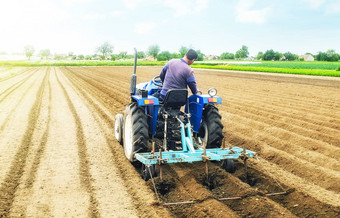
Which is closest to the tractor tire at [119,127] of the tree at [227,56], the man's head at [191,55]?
the man's head at [191,55]

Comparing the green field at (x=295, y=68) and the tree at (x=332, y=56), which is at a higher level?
the tree at (x=332, y=56)

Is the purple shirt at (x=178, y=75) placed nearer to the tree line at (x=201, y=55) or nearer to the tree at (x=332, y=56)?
the tree line at (x=201, y=55)

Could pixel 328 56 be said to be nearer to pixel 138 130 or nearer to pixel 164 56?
pixel 164 56

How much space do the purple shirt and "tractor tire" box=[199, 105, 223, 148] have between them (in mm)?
448

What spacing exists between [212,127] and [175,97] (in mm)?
738

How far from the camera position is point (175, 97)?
14.0 feet

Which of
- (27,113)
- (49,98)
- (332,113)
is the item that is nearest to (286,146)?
(332,113)

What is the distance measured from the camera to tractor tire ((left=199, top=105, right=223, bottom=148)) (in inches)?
177

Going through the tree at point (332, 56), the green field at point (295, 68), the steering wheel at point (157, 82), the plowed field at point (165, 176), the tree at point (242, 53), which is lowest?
the plowed field at point (165, 176)

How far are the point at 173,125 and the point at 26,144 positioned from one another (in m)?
3.07

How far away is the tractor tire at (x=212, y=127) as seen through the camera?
4496mm

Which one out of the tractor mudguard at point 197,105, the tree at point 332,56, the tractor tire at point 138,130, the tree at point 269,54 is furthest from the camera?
the tree at point 269,54

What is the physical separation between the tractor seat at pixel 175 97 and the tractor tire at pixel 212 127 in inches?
19.2

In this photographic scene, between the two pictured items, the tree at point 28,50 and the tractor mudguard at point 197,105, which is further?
the tree at point 28,50
